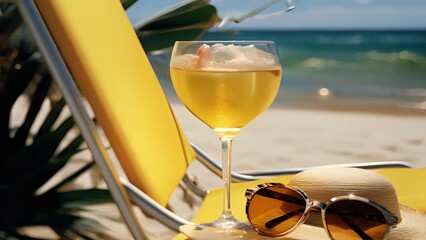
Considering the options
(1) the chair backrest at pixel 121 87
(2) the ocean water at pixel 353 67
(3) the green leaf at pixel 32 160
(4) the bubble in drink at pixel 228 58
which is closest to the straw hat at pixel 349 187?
(4) the bubble in drink at pixel 228 58

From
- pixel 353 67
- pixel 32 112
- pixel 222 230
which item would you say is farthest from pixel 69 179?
pixel 353 67

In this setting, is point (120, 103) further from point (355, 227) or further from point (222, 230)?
point (355, 227)

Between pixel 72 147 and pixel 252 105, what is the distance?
46 centimetres

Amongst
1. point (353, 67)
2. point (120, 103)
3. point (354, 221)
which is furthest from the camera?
point (353, 67)

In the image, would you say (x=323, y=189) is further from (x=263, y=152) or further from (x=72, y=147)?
(x=263, y=152)

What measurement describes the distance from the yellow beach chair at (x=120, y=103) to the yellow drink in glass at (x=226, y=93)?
16 centimetres

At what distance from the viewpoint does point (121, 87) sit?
1.18 m

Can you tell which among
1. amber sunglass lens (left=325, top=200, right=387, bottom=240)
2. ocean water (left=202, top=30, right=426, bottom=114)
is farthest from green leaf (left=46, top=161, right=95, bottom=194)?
ocean water (left=202, top=30, right=426, bottom=114)

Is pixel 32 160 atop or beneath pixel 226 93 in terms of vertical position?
beneath

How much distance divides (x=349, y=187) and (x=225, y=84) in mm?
220

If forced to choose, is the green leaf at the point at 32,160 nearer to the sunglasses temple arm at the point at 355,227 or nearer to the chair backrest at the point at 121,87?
the chair backrest at the point at 121,87

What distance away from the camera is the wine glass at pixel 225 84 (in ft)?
2.87

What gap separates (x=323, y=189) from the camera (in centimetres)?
92

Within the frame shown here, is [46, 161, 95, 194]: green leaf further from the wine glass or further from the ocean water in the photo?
the ocean water
